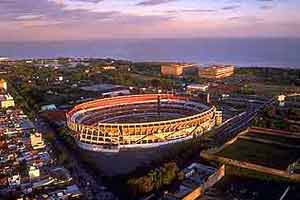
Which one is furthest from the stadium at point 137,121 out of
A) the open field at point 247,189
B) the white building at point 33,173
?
the open field at point 247,189

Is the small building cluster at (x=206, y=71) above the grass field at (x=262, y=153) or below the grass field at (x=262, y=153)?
above

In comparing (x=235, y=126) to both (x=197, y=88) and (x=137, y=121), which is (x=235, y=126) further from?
(x=197, y=88)

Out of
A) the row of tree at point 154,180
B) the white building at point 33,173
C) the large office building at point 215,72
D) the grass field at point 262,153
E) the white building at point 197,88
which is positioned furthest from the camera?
the large office building at point 215,72

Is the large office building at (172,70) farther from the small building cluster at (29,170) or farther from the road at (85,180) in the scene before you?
the road at (85,180)

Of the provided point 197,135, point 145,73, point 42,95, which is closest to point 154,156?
point 197,135

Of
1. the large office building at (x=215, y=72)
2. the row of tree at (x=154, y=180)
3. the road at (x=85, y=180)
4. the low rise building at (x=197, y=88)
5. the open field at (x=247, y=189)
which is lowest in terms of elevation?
the open field at (x=247, y=189)

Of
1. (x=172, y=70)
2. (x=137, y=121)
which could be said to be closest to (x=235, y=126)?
(x=137, y=121)

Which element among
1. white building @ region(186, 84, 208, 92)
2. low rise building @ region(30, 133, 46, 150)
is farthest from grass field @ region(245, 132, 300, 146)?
white building @ region(186, 84, 208, 92)
